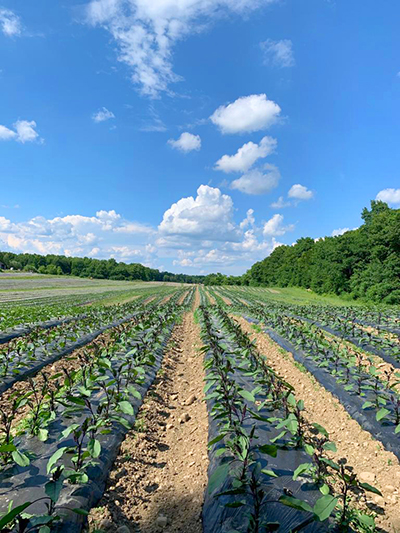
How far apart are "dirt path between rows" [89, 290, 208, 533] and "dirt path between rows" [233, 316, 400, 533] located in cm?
164

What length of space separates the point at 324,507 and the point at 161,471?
2065 millimetres

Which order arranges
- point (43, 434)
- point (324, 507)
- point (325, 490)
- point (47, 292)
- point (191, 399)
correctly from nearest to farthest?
point (324, 507) < point (325, 490) < point (43, 434) < point (191, 399) < point (47, 292)

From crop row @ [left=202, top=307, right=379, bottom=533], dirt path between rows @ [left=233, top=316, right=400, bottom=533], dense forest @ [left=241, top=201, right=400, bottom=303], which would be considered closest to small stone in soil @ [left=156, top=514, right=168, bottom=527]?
crop row @ [left=202, top=307, right=379, bottom=533]

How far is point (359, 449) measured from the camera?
3598 millimetres

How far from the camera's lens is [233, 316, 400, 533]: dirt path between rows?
8.70ft

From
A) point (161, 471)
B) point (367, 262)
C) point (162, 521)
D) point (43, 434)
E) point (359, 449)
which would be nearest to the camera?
point (162, 521)

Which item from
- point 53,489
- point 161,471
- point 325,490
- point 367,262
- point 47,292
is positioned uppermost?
point 367,262

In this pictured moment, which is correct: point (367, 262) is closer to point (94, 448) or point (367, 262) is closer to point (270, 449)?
point (270, 449)

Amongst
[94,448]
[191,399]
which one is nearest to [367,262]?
[191,399]

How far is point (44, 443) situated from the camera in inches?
113

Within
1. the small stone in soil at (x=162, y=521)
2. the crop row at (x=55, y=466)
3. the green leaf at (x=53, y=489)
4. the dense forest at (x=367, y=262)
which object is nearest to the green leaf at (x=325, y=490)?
the small stone in soil at (x=162, y=521)

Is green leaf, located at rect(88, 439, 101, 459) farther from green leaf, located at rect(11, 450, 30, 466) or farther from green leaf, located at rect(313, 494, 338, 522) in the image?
green leaf, located at rect(313, 494, 338, 522)

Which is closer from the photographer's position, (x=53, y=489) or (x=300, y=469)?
(x=53, y=489)

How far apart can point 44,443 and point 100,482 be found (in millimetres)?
718
